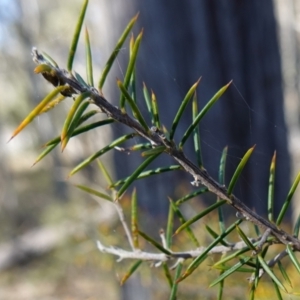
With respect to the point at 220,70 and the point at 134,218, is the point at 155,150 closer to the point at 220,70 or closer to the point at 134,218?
the point at 134,218

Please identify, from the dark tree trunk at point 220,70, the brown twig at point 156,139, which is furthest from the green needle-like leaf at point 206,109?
the dark tree trunk at point 220,70

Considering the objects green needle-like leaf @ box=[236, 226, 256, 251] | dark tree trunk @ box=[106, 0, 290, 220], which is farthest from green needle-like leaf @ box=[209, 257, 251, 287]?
dark tree trunk @ box=[106, 0, 290, 220]

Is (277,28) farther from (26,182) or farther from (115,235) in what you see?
(26,182)

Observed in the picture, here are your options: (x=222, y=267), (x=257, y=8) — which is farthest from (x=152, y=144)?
(x=257, y=8)

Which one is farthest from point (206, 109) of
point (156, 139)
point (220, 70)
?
point (220, 70)

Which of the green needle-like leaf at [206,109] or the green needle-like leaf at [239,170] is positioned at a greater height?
the green needle-like leaf at [206,109]

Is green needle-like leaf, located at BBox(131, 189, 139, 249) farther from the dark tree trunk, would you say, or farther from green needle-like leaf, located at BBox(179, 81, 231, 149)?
the dark tree trunk

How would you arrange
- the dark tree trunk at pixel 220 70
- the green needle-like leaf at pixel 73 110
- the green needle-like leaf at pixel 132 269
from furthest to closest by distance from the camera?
1. the dark tree trunk at pixel 220 70
2. the green needle-like leaf at pixel 132 269
3. the green needle-like leaf at pixel 73 110

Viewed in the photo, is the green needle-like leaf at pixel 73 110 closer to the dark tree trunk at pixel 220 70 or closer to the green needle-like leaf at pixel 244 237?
the green needle-like leaf at pixel 244 237
